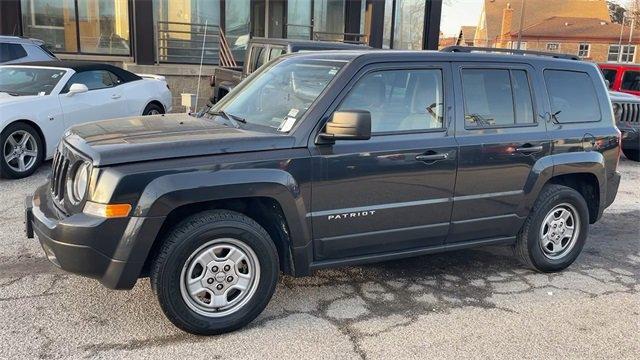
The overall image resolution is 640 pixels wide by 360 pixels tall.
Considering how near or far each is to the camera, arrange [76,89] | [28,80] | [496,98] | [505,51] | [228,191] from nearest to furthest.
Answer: [228,191], [496,98], [505,51], [76,89], [28,80]

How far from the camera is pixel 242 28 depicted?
18.3m

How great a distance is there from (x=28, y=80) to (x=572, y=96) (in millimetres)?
7237

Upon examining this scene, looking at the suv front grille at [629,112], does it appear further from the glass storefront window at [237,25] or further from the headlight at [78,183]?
the glass storefront window at [237,25]

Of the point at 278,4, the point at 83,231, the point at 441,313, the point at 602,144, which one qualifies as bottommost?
the point at 441,313

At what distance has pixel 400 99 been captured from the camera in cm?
415

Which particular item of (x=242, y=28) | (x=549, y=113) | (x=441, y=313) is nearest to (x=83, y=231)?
(x=441, y=313)

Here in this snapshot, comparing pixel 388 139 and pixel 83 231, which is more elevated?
pixel 388 139

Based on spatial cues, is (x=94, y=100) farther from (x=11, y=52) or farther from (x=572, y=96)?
(x=572, y=96)

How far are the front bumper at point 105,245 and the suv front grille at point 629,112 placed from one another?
10210 millimetres

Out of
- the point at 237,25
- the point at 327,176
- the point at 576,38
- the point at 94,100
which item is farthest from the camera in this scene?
the point at 576,38

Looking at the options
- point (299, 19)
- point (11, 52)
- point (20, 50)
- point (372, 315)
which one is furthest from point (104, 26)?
point (372, 315)

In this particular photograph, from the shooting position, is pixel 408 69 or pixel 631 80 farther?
pixel 631 80

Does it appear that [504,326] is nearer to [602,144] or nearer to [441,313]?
[441,313]

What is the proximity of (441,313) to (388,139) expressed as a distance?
127cm
